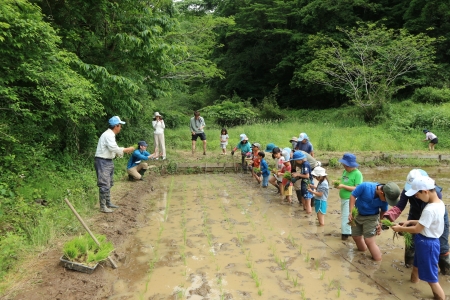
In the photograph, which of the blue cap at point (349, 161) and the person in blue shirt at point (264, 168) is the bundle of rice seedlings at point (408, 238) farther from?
the person in blue shirt at point (264, 168)

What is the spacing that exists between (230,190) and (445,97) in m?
17.5

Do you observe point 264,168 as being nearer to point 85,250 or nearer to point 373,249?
point 373,249

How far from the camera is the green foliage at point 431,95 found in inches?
759

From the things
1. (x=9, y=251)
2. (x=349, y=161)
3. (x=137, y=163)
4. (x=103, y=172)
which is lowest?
(x=9, y=251)

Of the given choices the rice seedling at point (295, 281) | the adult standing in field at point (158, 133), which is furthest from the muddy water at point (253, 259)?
the adult standing in field at point (158, 133)

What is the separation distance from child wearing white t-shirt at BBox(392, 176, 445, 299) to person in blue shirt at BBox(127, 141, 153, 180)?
6.55 metres

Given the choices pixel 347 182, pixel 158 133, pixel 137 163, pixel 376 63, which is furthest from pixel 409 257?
pixel 376 63

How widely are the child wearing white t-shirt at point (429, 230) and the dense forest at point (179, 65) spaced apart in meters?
4.68

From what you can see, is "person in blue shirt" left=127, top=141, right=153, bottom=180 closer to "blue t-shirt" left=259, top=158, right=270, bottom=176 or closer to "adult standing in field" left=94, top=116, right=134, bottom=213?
"adult standing in field" left=94, top=116, right=134, bottom=213

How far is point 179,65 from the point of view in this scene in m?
14.4

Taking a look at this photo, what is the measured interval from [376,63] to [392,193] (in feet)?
59.3

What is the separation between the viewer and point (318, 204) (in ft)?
19.1

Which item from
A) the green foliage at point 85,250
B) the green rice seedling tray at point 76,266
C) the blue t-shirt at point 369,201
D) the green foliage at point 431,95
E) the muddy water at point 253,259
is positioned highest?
the green foliage at point 431,95

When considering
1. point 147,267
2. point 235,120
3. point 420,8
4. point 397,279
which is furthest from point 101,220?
point 420,8
